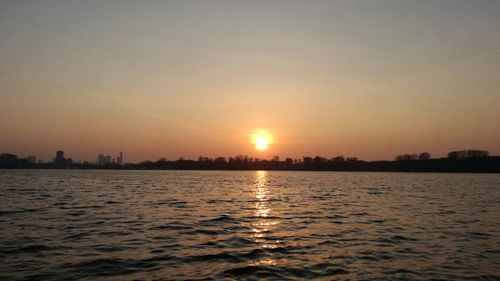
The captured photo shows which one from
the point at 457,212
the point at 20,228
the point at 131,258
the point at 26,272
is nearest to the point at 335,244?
the point at 131,258

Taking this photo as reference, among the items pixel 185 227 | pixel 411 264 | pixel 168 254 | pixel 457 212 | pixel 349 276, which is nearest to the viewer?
pixel 349 276

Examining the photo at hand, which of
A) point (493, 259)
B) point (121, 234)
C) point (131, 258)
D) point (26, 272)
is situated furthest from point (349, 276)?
point (121, 234)

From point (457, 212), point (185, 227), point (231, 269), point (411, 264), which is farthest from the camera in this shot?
Answer: point (457, 212)

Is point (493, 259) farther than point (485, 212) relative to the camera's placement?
No

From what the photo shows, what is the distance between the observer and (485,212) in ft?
144

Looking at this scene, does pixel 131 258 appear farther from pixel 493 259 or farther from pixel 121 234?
pixel 493 259

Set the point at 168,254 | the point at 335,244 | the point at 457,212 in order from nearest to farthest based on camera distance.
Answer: the point at 168,254, the point at 335,244, the point at 457,212

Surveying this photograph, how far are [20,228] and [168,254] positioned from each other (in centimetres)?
1453

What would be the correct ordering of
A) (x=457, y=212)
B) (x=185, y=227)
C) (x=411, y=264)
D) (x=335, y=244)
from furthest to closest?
(x=457, y=212)
(x=185, y=227)
(x=335, y=244)
(x=411, y=264)

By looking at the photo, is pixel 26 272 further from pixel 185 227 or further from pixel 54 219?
pixel 54 219

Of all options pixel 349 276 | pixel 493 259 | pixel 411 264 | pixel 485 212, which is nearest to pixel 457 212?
pixel 485 212

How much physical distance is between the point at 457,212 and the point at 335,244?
26.0 metres

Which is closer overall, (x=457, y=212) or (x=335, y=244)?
(x=335, y=244)

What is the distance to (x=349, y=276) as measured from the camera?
17.0 metres
